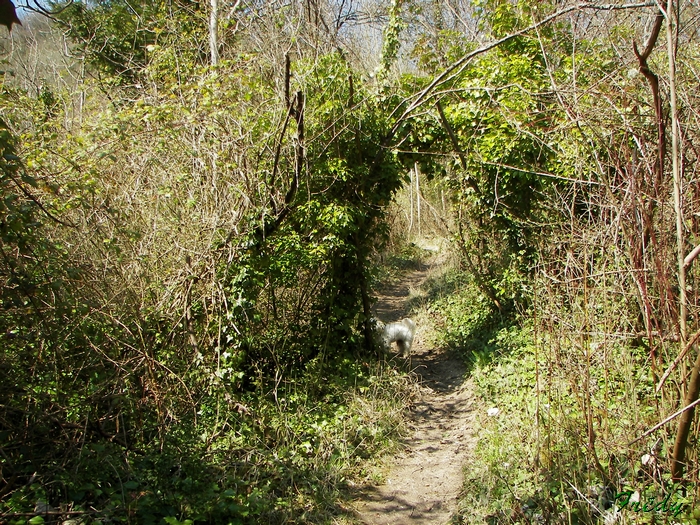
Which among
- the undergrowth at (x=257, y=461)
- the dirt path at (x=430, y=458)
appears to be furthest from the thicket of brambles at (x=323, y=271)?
the dirt path at (x=430, y=458)

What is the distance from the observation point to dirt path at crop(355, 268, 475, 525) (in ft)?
16.0

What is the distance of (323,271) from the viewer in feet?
23.1

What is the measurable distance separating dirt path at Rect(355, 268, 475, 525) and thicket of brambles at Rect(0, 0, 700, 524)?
0.32 meters

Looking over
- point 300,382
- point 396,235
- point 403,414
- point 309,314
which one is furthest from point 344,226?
point 396,235

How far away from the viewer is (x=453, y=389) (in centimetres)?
736

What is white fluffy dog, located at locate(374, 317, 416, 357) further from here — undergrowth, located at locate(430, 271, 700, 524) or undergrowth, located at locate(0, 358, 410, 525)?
undergrowth, located at locate(430, 271, 700, 524)

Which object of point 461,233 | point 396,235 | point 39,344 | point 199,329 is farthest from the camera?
point 396,235

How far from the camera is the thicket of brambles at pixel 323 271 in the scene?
3418mm

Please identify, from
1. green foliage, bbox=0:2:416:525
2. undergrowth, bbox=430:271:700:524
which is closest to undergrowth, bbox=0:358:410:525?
green foliage, bbox=0:2:416:525

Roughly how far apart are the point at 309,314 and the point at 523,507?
3.77 m

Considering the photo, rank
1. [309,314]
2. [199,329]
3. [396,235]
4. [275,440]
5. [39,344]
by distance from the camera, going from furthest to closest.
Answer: [396,235] → [309,314] → [199,329] → [275,440] → [39,344]

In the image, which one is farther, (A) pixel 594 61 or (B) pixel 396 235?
(B) pixel 396 235

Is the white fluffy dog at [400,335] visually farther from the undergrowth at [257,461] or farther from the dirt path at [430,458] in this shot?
the undergrowth at [257,461]

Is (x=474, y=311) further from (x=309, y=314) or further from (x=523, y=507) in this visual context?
(x=523, y=507)
